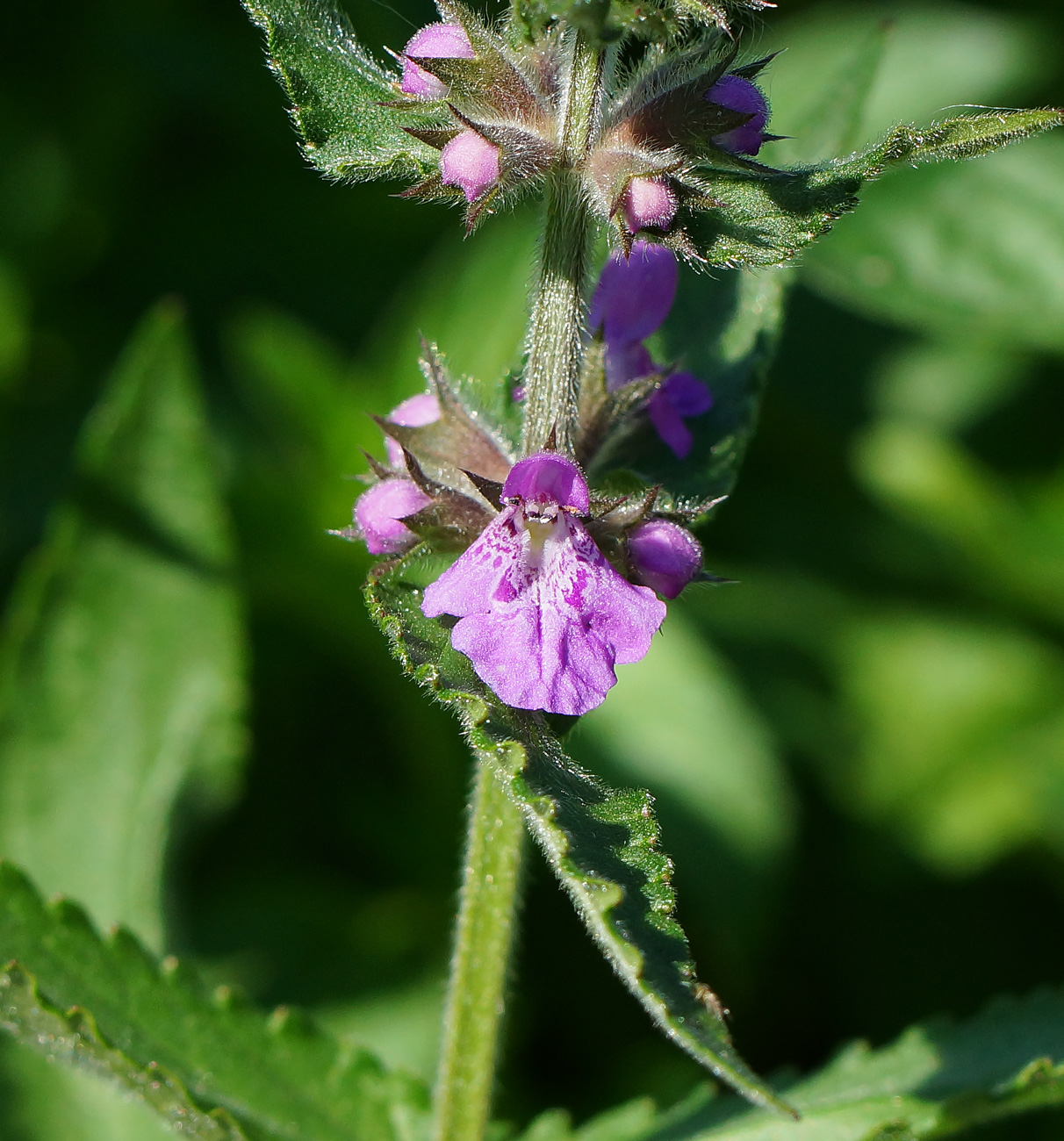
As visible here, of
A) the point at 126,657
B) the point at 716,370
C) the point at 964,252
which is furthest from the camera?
the point at 964,252

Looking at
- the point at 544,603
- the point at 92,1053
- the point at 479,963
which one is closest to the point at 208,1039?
the point at 92,1053

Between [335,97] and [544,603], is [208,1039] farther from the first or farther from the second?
[335,97]

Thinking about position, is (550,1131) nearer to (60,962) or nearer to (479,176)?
(60,962)

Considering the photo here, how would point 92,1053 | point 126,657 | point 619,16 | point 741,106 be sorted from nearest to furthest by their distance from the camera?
point 619,16 < point 741,106 < point 92,1053 < point 126,657

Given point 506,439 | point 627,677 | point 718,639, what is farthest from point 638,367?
point 718,639

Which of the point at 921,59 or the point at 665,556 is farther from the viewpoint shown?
the point at 921,59

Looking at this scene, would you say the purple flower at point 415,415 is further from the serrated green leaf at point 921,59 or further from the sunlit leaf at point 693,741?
the serrated green leaf at point 921,59

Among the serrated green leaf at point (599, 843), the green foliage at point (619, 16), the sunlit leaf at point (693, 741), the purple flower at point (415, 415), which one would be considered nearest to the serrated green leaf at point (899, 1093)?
the serrated green leaf at point (599, 843)

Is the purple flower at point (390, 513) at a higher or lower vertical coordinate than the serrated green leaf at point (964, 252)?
higher
